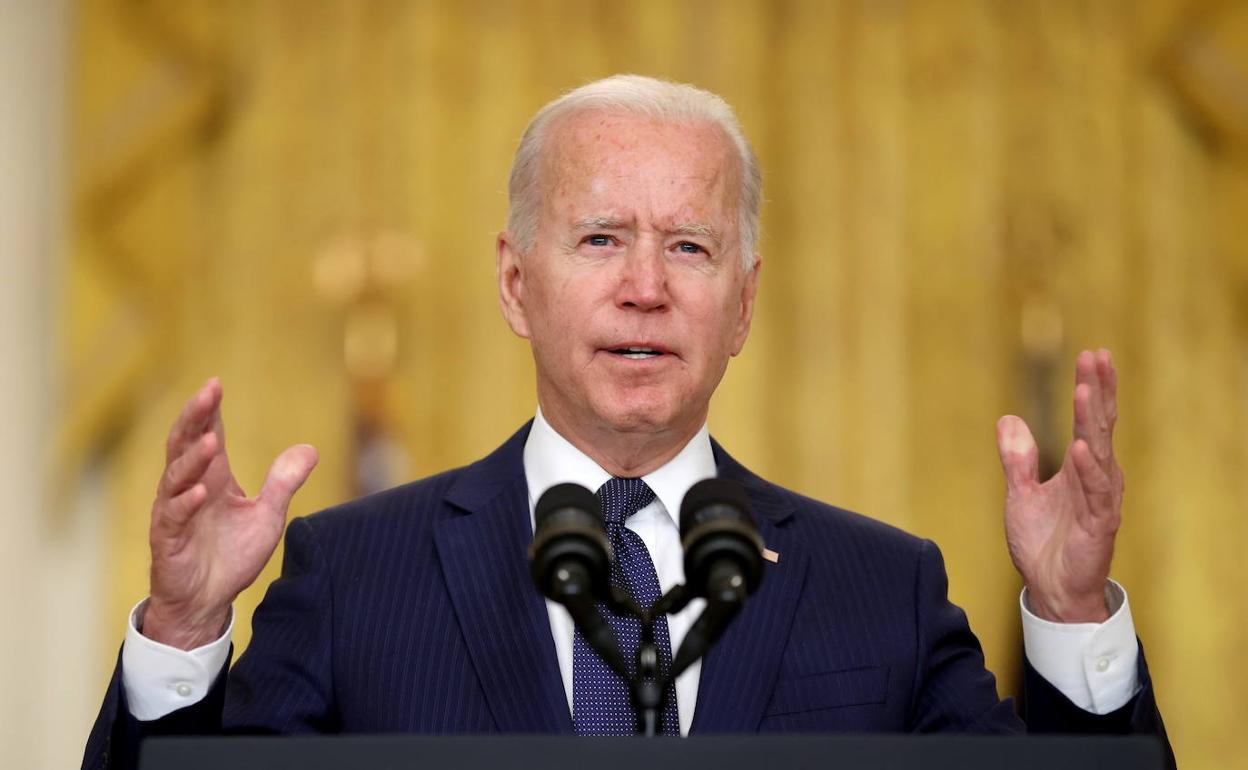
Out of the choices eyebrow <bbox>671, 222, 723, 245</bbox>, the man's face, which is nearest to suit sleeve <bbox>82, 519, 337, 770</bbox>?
the man's face

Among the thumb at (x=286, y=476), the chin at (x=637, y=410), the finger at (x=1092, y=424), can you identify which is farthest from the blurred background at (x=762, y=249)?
the finger at (x=1092, y=424)

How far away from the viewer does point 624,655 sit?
1722 mm

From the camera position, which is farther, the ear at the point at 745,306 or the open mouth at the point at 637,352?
the ear at the point at 745,306

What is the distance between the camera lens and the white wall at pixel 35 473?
346 centimetres

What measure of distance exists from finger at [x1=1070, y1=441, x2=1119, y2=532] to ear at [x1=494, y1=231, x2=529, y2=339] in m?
0.76

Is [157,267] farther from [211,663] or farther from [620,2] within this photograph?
[211,663]

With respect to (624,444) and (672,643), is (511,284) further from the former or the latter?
(672,643)

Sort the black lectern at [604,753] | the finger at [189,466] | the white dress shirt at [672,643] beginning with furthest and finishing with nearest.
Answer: the white dress shirt at [672,643]
the finger at [189,466]
the black lectern at [604,753]

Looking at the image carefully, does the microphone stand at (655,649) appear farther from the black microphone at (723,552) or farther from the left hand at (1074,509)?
the left hand at (1074,509)

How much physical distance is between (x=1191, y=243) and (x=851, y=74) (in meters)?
0.91

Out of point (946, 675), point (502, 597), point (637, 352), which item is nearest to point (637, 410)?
point (637, 352)

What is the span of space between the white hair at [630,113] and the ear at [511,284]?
0.03 metres

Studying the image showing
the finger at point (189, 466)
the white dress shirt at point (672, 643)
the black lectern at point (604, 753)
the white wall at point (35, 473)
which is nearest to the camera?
the black lectern at point (604, 753)

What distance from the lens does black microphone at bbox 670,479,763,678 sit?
1255mm
